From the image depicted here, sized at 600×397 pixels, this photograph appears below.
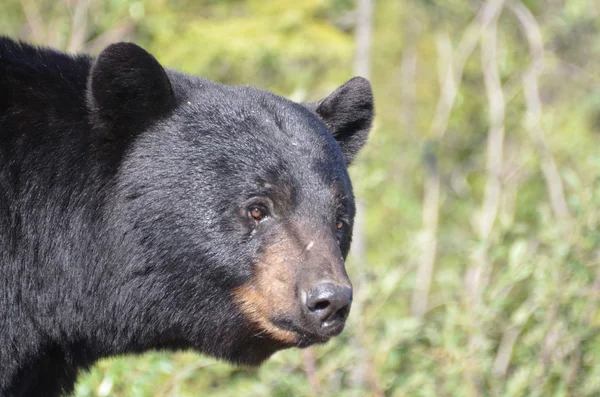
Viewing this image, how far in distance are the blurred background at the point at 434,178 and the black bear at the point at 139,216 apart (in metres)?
0.99

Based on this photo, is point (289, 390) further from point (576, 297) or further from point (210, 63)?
point (210, 63)

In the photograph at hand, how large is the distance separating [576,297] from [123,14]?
525 cm

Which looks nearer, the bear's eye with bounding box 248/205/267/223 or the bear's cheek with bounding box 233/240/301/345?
the bear's cheek with bounding box 233/240/301/345

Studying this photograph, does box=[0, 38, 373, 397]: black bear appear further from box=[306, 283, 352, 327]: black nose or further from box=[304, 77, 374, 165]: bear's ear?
box=[304, 77, 374, 165]: bear's ear

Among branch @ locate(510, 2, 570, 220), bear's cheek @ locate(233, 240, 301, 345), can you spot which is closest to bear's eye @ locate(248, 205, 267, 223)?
bear's cheek @ locate(233, 240, 301, 345)

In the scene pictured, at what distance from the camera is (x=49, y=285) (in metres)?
3.22

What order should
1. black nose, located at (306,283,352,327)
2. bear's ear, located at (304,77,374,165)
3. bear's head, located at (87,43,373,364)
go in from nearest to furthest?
black nose, located at (306,283,352,327), bear's head, located at (87,43,373,364), bear's ear, located at (304,77,374,165)

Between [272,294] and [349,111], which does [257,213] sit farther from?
[349,111]

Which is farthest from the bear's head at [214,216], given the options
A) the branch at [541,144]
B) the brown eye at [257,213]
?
the branch at [541,144]

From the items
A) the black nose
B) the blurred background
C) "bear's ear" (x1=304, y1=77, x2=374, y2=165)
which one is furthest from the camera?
the blurred background

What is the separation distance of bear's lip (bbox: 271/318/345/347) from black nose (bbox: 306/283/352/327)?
0.03m

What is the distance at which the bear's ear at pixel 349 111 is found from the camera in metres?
3.81

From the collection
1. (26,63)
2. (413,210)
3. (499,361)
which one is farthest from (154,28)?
(26,63)

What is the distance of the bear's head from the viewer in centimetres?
309
